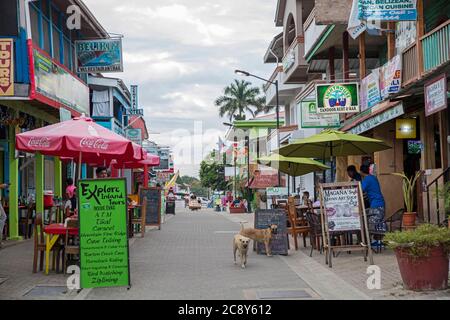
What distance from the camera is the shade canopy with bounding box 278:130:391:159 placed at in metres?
13.3

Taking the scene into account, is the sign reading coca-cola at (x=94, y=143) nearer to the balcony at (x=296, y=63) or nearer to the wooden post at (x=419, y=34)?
the wooden post at (x=419, y=34)

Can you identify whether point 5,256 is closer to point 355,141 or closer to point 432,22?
point 355,141

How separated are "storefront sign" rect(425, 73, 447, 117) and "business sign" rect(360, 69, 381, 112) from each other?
189 inches

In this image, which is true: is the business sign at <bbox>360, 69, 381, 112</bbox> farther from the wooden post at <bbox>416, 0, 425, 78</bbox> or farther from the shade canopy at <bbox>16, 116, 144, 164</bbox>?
the shade canopy at <bbox>16, 116, 144, 164</bbox>

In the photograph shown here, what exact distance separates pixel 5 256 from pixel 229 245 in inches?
208

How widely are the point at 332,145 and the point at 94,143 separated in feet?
21.5

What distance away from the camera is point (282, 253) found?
42.3 ft

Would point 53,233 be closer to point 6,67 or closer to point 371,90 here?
point 6,67

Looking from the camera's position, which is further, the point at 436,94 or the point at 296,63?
the point at 296,63

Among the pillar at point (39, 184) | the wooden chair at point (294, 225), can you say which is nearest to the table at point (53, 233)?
the wooden chair at point (294, 225)

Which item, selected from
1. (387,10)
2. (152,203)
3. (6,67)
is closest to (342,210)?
(387,10)

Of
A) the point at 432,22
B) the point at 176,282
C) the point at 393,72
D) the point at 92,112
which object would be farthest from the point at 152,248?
the point at 92,112

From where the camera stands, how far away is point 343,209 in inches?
420

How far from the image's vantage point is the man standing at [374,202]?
11.8 m
